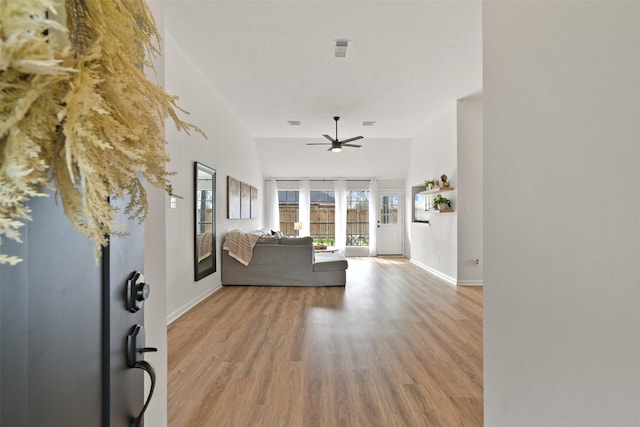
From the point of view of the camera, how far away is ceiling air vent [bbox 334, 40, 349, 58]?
3.45 m

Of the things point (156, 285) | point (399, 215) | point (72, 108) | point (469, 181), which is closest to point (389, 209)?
point (399, 215)

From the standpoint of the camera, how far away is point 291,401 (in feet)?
6.57

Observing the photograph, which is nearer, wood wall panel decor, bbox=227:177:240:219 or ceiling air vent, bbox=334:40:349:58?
ceiling air vent, bbox=334:40:349:58

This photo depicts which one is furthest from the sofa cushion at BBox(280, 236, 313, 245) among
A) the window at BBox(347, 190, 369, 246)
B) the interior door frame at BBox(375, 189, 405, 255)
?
the interior door frame at BBox(375, 189, 405, 255)

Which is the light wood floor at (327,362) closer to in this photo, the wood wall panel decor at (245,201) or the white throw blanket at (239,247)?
the white throw blanket at (239,247)

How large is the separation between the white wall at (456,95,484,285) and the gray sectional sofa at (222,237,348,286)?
204cm

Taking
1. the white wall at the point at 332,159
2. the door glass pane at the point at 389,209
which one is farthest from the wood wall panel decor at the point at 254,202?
the door glass pane at the point at 389,209

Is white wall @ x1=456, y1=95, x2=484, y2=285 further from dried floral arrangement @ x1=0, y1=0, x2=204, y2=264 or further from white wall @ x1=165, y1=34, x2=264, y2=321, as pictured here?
dried floral arrangement @ x1=0, y1=0, x2=204, y2=264

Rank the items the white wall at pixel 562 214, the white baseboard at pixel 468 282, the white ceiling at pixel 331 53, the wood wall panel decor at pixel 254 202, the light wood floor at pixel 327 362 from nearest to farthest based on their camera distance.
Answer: the white wall at pixel 562 214, the light wood floor at pixel 327 362, the white ceiling at pixel 331 53, the white baseboard at pixel 468 282, the wood wall panel decor at pixel 254 202

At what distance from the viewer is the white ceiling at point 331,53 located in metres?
2.96

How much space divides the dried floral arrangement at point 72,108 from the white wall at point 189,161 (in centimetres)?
302

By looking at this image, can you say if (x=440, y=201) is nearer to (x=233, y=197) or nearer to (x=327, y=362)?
(x=233, y=197)

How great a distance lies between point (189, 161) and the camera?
392 centimetres

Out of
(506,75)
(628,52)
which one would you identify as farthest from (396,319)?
(628,52)
